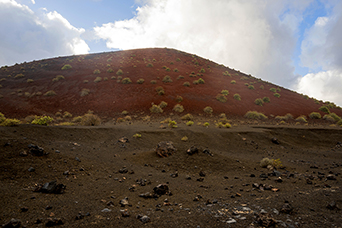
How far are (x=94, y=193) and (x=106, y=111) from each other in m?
19.4

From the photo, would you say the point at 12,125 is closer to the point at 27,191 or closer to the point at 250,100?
the point at 27,191

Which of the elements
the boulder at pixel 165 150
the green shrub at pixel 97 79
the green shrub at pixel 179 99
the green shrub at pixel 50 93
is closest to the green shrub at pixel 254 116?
the green shrub at pixel 179 99

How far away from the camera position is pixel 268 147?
13.1 metres

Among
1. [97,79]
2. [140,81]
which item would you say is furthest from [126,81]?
[97,79]

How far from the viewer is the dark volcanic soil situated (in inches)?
153

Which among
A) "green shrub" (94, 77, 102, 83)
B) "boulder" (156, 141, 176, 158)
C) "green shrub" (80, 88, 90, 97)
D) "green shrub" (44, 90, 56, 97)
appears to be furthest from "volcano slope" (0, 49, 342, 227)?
"green shrub" (94, 77, 102, 83)

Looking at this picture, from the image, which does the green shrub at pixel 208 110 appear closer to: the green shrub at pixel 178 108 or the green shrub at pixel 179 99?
the green shrub at pixel 178 108

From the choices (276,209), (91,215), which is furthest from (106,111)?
(276,209)

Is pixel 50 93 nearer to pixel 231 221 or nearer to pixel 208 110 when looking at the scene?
pixel 208 110

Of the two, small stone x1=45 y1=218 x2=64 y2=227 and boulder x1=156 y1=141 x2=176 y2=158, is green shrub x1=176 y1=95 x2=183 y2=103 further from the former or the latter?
small stone x1=45 y1=218 x2=64 y2=227

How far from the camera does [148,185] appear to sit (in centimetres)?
627

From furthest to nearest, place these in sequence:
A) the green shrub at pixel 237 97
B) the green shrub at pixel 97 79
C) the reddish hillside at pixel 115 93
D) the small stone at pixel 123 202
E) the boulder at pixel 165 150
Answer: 1. the green shrub at pixel 97 79
2. the green shrub at pixel 237 97
3. the reddish hillside at pixel 115 93
4. the boulder at pixel 165 150
5. the small stone at pixel 123 202

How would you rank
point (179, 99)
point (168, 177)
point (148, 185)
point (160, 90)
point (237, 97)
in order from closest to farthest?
point (148, 185) → point (168, 177) → point (179, 99) → point (160, 90) → point (237, 97)

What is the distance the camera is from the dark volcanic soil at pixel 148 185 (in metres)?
3.90
